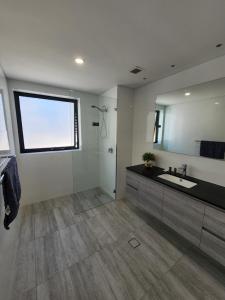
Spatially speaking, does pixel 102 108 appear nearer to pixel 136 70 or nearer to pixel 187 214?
pixel 136 70

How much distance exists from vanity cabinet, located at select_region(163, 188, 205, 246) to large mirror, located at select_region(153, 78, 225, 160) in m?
0.71

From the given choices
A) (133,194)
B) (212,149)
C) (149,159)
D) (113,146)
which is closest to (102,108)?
(113,146)

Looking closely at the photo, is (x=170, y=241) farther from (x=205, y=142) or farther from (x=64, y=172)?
(x=64, y=172)

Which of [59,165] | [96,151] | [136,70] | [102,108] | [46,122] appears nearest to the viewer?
[136,70]

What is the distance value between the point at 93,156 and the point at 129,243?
194 centimetres

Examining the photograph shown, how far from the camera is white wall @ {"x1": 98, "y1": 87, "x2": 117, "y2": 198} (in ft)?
9.11

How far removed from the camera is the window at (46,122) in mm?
2559

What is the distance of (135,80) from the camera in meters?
2.34

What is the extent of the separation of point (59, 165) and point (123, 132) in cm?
161

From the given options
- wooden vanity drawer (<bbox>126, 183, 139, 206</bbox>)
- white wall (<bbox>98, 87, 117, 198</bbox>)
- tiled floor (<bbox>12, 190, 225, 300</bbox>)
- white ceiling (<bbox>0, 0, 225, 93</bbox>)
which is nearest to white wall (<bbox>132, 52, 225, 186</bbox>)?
white ceiling (<bbox>0, 0, 225, 93</bbox>)

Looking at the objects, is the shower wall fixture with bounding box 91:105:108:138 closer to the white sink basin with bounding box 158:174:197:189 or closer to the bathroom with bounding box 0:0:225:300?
the bathroom with bounding box 0:0:225:300

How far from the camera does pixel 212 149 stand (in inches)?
68.6

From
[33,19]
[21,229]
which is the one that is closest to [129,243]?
[21,229]

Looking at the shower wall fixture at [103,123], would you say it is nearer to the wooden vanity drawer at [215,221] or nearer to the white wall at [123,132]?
the white wall at [123,132]
